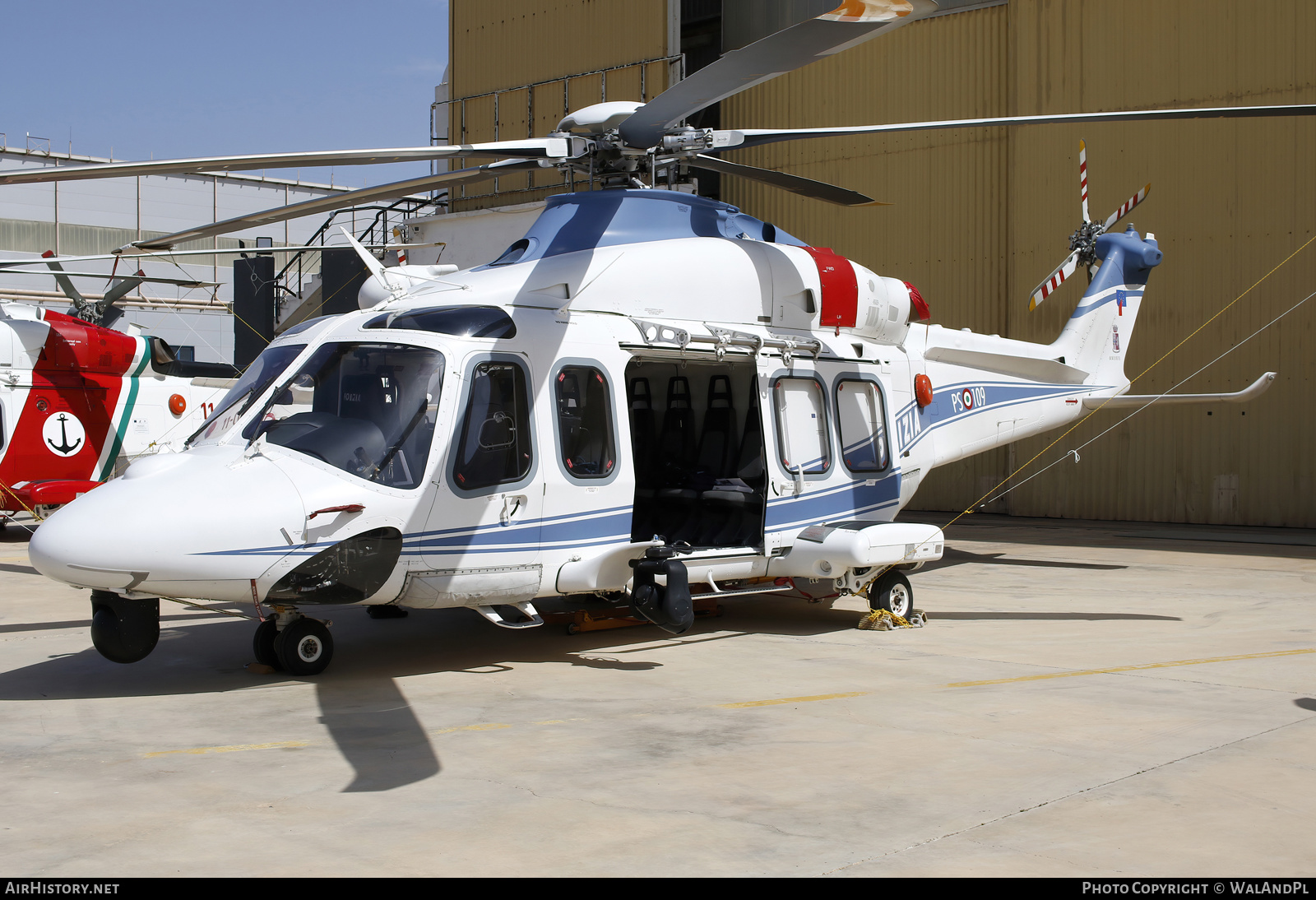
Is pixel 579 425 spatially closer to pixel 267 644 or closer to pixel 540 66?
pixel 267 644

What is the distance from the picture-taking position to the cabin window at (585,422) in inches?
301

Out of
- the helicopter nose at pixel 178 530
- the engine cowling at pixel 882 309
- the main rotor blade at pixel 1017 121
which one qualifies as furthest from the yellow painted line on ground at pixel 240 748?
the engine cowling at pixel 882 309

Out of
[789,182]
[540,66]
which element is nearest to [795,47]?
[789,182]

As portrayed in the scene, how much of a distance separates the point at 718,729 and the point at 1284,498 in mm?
14214

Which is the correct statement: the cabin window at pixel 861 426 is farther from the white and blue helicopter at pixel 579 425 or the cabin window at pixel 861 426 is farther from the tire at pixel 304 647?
the tire at pixel 304 647

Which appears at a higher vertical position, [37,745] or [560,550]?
[560,550]

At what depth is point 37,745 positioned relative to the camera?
5379 mm

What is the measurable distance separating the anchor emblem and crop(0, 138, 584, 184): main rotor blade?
29.6ft

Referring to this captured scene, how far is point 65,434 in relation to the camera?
15039mm

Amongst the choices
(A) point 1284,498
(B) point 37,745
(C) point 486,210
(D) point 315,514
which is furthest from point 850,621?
(C) point 486,210

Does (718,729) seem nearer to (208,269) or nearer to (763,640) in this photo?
(763,640)

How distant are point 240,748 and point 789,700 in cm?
295

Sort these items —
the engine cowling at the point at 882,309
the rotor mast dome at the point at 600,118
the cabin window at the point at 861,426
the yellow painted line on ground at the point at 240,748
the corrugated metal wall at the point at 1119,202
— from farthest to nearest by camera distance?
the corrugated metal wall at the point at 1119,202
the engine cowling at the point at 882,309
the cabin window at the point at 861,426
the rotor mast dome at the point at 600,118
the yellow painted line on ground at the point at 240,748

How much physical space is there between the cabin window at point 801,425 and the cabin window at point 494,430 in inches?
92.8
